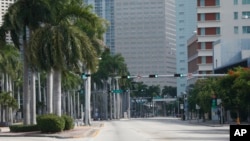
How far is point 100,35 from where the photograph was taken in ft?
163

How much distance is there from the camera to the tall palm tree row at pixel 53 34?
39312 mm

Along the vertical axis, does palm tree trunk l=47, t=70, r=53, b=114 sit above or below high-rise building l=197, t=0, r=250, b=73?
below

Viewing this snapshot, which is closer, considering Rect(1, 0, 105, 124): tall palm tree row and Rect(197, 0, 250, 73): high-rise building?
Rect(1, 0, 105, 124): tall palm tree row

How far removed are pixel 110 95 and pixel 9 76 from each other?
59.2m

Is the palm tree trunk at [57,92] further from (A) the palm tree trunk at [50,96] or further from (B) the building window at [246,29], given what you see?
(B) the building window at [246,29]

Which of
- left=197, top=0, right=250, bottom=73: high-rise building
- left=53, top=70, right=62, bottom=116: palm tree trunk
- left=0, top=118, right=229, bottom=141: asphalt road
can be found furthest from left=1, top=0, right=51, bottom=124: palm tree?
left=197, top=0, right=250, bottom=73: high-rise building

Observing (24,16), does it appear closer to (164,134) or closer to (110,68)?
(164,134)

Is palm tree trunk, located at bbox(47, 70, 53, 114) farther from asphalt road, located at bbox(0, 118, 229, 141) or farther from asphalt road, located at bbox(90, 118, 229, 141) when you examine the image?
asphalt road, located at bbox(90, 118, 229, 141)

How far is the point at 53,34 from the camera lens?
39438 millimetres

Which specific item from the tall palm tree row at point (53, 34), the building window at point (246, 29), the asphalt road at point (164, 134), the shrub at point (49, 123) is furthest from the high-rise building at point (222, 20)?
the shrub at point (49, 123)

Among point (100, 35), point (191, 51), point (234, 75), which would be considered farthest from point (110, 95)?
point (100, 35)

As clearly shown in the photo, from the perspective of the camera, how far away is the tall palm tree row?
129 ft

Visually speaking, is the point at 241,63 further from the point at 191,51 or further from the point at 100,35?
the point at 191,51

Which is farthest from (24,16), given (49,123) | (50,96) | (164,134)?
(164,134)
